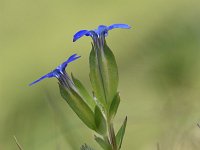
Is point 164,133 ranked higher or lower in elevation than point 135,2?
lower

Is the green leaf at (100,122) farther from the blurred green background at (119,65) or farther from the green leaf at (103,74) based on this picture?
the blurred green background at (119,65)

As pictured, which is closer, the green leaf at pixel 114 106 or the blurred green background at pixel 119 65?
the green leaf at pixel 114 106

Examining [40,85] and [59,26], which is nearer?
[40,85]

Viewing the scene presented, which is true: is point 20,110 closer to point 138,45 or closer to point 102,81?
point 138,45

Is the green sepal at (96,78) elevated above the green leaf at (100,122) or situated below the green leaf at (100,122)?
above

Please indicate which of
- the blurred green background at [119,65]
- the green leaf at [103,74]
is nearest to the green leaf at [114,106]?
the green leaf at [103,74]

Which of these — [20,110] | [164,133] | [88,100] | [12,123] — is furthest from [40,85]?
[88,100]

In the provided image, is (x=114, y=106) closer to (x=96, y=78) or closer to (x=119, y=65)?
(x=96, y=78)
